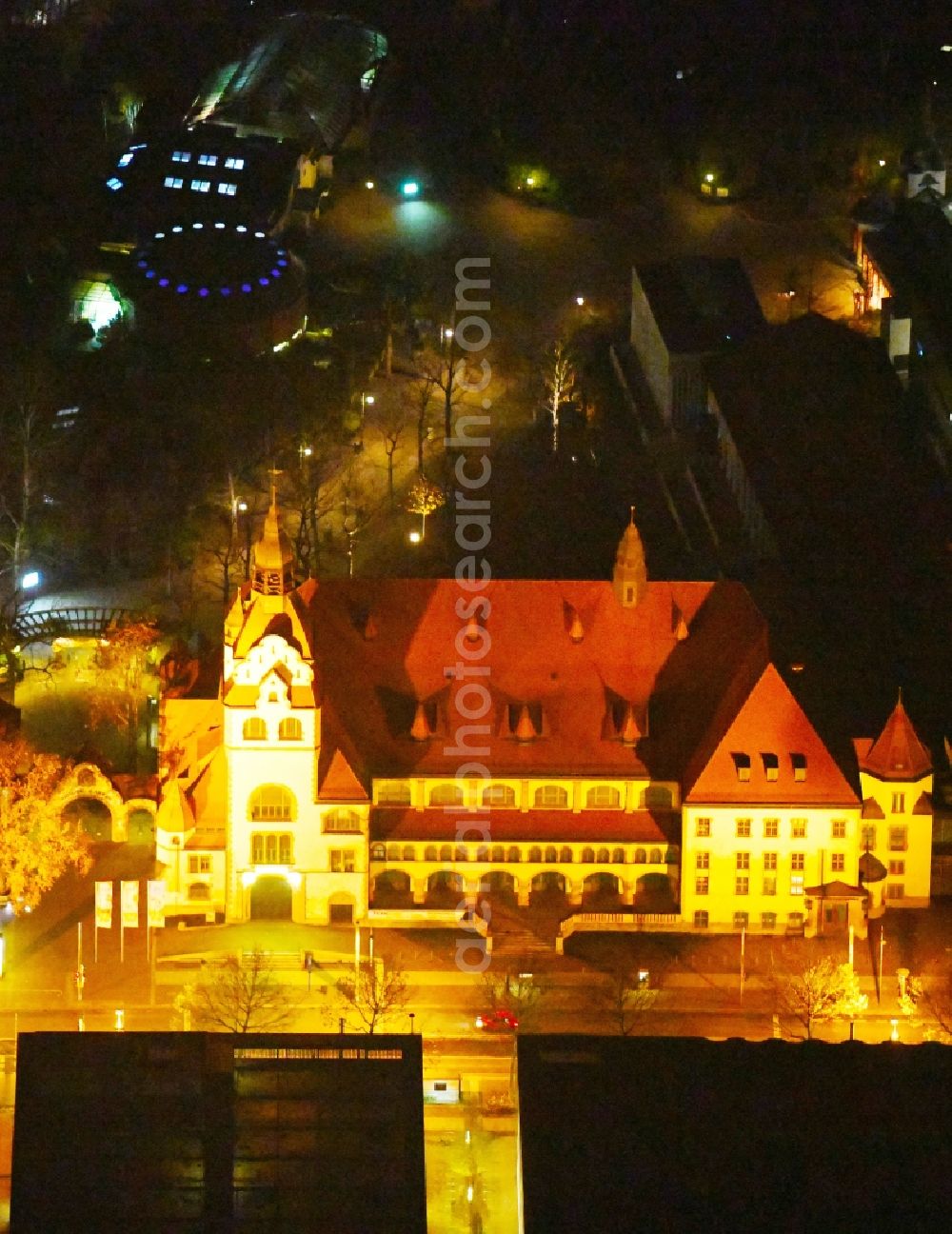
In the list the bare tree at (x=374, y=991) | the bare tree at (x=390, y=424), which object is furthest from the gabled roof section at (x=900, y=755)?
the bare tree at (x=390, y=424)

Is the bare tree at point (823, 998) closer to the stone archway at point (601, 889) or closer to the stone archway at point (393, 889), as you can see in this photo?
the stone archway at point (601, 889)

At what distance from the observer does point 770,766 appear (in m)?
148

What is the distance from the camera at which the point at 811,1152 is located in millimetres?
116562

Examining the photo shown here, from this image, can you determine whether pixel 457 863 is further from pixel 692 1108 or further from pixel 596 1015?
pixel 692 1108

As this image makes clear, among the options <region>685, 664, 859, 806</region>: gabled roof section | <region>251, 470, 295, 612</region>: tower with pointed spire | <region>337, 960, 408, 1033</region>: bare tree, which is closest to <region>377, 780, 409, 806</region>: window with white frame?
<region>337, 960, 408, 1033</region>: bare tree

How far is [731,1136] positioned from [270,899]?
1448 inches

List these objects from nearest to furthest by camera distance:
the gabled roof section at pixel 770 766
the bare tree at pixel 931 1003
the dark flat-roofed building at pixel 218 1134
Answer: the dark flat-roofed building at pixel 218 1134
the bare tree at pixel 931 1003
the gabled roof section at pixel 770 766

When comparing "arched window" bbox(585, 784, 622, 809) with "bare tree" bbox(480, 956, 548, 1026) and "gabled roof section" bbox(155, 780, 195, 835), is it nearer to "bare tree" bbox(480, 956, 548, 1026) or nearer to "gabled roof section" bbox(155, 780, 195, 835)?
"bare tree" bbox(480, 956, 548, 1026)

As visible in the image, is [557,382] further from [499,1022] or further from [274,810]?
[499,1022]

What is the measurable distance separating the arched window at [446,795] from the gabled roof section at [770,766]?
10.2 metres

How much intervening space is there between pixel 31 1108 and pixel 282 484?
246 ft

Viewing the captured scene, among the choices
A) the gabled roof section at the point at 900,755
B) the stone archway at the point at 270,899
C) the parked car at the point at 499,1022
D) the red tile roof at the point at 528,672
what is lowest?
the parked car at the point at 499,1022

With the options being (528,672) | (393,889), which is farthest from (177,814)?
(528,672)

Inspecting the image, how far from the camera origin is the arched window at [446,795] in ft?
493
